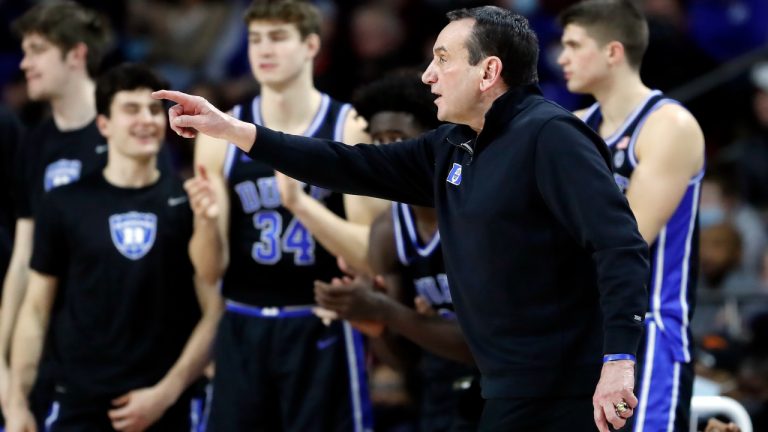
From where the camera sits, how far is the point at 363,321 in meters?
5.66

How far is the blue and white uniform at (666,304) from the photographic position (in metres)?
5.43

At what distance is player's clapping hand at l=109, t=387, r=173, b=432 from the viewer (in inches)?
243

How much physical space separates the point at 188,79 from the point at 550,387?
26.6ft

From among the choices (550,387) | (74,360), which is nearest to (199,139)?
(74,360)

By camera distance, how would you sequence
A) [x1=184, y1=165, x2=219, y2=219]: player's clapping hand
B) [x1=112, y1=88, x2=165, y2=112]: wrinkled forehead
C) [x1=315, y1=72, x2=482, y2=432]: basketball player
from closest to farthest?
[x1=184, y1=165, x2=219, y2=219]: player's clapping hand, [x1=315, y1=72, x2=482, y2=432]: basketball player, [x1=112, y1=88, x2=165, y2=112]: wrinkled forehead

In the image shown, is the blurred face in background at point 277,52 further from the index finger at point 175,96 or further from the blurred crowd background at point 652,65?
the blurred crowd background at point 652,65

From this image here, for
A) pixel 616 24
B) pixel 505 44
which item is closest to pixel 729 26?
pixel 616 24

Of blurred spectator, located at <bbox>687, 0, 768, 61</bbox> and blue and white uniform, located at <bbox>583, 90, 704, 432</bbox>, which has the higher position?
blurred spectator, located at <bbox>687, 0, 768, 61</bbox>

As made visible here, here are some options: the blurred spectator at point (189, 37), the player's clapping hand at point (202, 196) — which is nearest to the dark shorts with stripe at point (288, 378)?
the player's clapping hand at point (202, 196)

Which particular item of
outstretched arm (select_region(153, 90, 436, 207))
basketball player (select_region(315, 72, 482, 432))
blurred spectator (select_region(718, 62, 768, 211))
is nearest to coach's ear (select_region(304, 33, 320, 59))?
basketball player (select_region(315, 72, 482, 432))

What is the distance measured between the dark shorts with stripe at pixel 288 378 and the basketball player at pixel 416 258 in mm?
269

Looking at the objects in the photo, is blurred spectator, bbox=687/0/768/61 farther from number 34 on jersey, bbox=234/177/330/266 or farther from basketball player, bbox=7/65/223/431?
basketball player, bbox=7/65/223/431

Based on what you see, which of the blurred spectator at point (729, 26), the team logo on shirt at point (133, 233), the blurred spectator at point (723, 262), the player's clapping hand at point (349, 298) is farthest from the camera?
the blurred spectator at point (729, 26)

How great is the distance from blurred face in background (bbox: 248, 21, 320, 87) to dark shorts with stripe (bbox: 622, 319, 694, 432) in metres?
2.13
